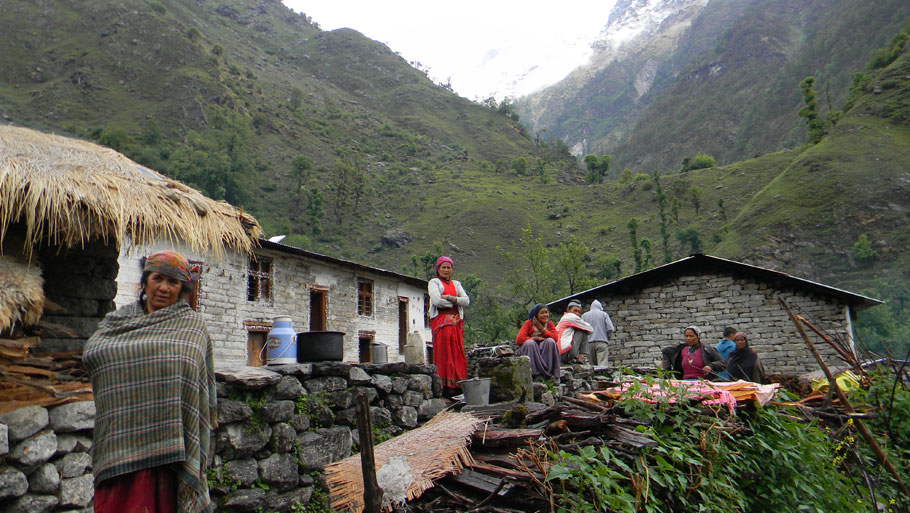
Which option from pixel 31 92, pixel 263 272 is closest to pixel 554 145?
pixel 31 92

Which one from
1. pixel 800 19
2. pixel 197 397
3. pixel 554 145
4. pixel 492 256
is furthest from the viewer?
pixel 800 19

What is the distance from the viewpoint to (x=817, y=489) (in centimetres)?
491

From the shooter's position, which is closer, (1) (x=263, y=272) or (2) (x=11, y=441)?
(2) (x=11, y=441)

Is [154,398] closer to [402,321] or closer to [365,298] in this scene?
[365,298]

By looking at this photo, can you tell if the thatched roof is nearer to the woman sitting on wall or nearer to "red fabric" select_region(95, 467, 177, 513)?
the woman sitting on wall

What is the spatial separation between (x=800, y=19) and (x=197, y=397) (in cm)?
14812

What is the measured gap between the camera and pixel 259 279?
55.0 feet

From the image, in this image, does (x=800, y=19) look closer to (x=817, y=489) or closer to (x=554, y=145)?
(x=554, y=145)

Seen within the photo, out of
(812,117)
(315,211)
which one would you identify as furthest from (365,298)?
(812,117)

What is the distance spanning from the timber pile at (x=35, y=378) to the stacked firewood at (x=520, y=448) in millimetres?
2481

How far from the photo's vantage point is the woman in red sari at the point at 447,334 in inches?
238

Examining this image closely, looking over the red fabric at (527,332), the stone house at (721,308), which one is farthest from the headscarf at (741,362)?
the stone house at (721,308)

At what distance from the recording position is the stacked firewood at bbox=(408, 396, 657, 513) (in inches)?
138

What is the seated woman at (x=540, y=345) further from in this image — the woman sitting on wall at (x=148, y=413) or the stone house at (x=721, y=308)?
the stone house at (x=721, y=308)
